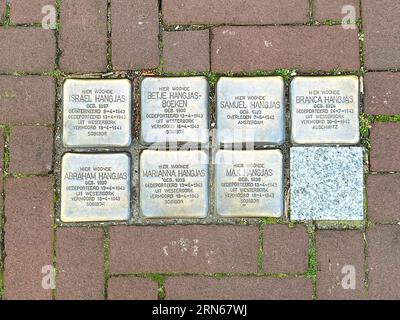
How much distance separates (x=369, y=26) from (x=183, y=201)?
4.28ft

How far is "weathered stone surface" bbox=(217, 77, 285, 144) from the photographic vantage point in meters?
2.41

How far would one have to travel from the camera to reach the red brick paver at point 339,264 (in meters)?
2.40

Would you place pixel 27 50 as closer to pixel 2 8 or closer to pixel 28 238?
pixel 2 8

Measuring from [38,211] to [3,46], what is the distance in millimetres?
Result: 871

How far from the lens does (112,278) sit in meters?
2.43

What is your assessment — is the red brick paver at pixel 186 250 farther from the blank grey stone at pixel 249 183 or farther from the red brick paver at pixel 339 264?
the red brick paver at pixel 339 264

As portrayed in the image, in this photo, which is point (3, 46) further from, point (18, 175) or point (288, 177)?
point (288, 177)

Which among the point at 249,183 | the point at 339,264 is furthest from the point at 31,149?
the point at 339,264

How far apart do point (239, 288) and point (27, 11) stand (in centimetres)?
180
